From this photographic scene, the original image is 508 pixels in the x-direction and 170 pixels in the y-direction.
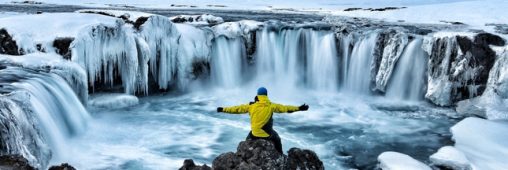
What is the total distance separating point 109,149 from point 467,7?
2555 centimetres

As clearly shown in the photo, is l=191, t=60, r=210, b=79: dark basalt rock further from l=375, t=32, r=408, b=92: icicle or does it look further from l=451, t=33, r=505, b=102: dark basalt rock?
l=451, t=33, r=505, b=102: dark basalt rock

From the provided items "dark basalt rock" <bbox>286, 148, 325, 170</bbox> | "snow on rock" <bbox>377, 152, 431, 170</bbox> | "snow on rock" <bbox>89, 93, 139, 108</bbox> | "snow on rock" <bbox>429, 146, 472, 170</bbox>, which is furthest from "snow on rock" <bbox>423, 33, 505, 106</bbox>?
"dark basalt rock" <bbox>286, 148, 325, 170</bbox>

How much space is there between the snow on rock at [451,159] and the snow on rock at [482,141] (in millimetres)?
342

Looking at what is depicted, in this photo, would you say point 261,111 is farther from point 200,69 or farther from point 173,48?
point 200,69

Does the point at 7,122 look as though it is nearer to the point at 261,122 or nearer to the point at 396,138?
the point at 261,122

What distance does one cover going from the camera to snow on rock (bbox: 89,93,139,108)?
13812 millimetres

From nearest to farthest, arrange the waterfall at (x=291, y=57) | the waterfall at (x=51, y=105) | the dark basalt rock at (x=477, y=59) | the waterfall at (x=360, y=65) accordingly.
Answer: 1. the waterfall at (x=51, y=105)
2. the dark basalt rock at (x=477, y=59)
3. the waterfall at (x=360, y=65)
4. the waterfall at (x=291, y=57)

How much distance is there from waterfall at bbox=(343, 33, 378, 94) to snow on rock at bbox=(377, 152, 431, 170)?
7505 millimetres

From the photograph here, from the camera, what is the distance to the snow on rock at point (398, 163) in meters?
9.06

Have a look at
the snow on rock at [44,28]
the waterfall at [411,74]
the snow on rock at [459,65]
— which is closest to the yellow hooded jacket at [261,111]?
the snow on rock at [44,28]

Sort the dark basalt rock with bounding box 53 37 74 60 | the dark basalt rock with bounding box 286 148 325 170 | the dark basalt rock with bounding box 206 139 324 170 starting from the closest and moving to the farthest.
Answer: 1. the dark basalt rock with bounding box 206 139 324 170
2. the dark basalt rock with bounding box 286 148 325 170
3. the dark basalt rock with bounding box 53 37 74 60

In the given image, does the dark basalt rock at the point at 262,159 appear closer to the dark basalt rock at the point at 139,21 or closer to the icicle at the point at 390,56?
the dark basalt rock at the point at 139,21

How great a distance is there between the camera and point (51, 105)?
34.9 feet

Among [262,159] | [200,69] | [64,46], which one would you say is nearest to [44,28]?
[64,46]
